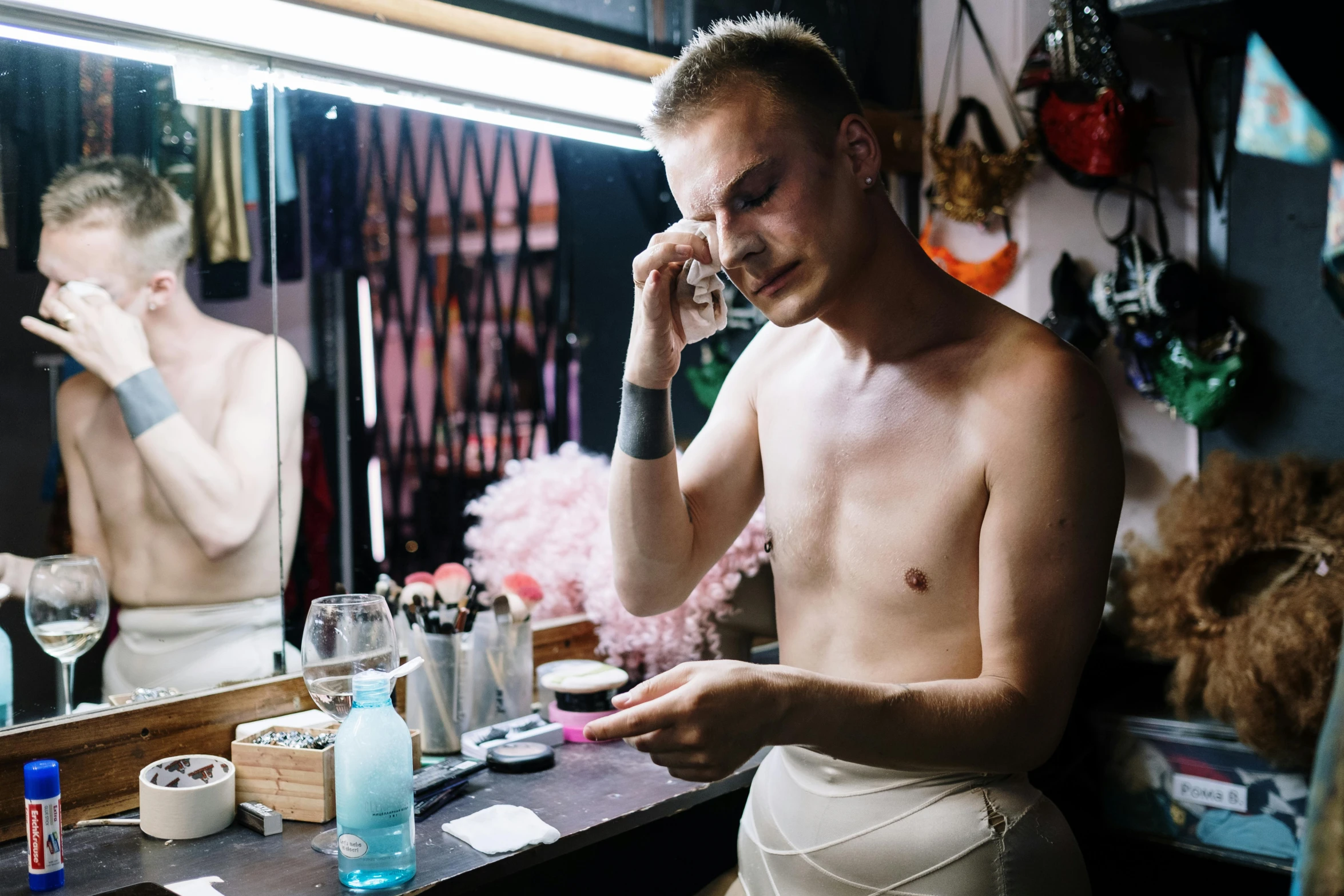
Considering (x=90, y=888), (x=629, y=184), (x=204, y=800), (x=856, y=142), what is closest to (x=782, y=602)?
(x=856, y=142)

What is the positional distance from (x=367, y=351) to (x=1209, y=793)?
2.14 metres

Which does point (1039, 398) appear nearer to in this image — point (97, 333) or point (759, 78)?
point (759, 78)

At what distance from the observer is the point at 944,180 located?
10.1 ft

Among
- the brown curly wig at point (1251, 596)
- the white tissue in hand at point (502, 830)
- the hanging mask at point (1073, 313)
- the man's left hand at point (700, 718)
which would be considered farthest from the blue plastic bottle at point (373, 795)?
the hanging mask at point (1073, 313)

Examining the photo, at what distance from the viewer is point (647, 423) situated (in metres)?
1.72

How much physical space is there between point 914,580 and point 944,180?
6.20 ft

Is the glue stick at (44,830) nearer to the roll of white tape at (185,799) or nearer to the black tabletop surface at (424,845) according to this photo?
the black tabletop surface at (424,845)

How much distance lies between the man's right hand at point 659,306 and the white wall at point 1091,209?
65.4 inches

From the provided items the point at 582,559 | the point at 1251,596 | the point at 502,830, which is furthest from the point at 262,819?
the point at 1251,596

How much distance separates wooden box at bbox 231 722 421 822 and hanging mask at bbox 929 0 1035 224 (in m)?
2.24

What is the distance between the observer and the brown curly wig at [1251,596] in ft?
7.22

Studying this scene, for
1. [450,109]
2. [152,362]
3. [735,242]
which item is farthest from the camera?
[450,109]

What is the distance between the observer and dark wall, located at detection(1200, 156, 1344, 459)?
272 cm

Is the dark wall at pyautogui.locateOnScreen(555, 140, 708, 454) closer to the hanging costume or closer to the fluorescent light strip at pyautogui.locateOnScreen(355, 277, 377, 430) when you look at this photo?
the fluorescent light strip at pyautogui.locateOnScreen(355, 277, 377, 430)
